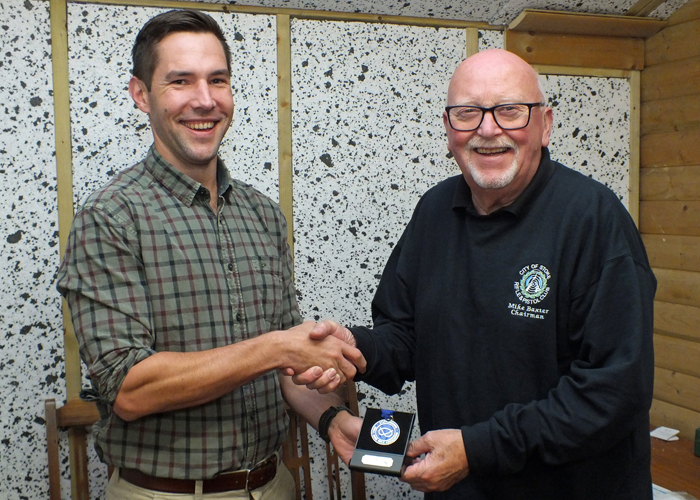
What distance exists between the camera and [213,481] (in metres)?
1.49

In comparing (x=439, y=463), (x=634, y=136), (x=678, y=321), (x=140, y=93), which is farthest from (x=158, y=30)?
(x=678, y=321)

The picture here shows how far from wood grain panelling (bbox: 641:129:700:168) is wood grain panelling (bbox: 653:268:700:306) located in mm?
467

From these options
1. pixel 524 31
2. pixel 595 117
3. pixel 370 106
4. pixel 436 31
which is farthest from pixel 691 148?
pixel 370 106

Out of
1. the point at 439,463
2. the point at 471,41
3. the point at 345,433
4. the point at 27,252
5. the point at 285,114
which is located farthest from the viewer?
the point at 471,41

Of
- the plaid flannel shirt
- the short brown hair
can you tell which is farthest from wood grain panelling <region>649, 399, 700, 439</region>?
the short brown hair

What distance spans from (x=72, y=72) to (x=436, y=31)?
1.35 m

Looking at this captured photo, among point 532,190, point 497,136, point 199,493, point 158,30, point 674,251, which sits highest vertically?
point 158,30

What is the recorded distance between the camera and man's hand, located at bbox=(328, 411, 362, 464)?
173cm

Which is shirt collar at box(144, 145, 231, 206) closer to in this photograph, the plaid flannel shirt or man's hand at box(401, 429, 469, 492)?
the plaid flannel shirt

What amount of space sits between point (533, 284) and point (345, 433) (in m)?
0.70

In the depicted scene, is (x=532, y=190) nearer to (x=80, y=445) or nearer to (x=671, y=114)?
(x=671, y=114)

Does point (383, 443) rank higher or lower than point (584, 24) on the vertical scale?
lower

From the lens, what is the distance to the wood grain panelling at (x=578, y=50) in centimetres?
254

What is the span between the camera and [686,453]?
2424 millimetres
